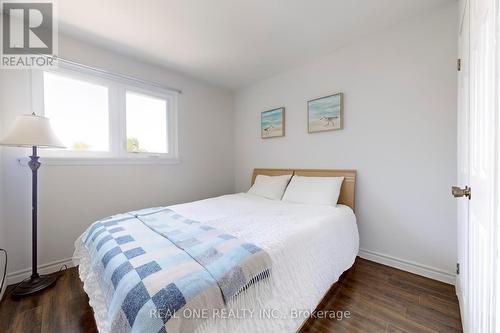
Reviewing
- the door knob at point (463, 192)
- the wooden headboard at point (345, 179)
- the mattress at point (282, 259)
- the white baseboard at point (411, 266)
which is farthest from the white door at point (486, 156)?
the wooden headboard at point (345, 179)

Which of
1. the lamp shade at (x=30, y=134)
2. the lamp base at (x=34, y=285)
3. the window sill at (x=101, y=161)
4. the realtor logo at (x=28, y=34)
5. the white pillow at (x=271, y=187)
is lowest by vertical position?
the lamp base at (x=34, y=285)

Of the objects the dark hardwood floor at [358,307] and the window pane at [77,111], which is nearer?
the dark hardwood floor at [358,307]

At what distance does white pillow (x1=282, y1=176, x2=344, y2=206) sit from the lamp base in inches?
94.6

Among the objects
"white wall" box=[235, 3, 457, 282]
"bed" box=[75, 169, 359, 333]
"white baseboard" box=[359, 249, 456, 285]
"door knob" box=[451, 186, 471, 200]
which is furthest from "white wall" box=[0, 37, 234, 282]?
"door knob" box=[451, 186, 471, 200]

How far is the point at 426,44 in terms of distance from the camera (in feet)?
5.89

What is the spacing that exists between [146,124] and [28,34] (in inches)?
49.7

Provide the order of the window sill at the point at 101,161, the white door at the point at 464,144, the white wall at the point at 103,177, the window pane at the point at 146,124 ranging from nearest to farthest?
1. the white door at the point at 464,144
2. the white wall at the point at 103,177
3. the window sill at the point at 101,161
4. the window pane at the point at 146,124

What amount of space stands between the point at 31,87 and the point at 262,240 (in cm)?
256

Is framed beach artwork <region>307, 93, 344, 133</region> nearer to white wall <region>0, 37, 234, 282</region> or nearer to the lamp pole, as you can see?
white wall <region>0, 37, 234, 282</region>

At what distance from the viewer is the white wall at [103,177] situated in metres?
Result: 1.81

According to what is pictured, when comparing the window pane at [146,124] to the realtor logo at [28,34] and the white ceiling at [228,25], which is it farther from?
the realtor logo at [28,34]

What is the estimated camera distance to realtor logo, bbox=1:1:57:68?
67.2 inches

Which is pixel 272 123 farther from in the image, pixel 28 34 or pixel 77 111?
pixel 28 34

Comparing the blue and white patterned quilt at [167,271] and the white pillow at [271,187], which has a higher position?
the white pillow at [271,187]
